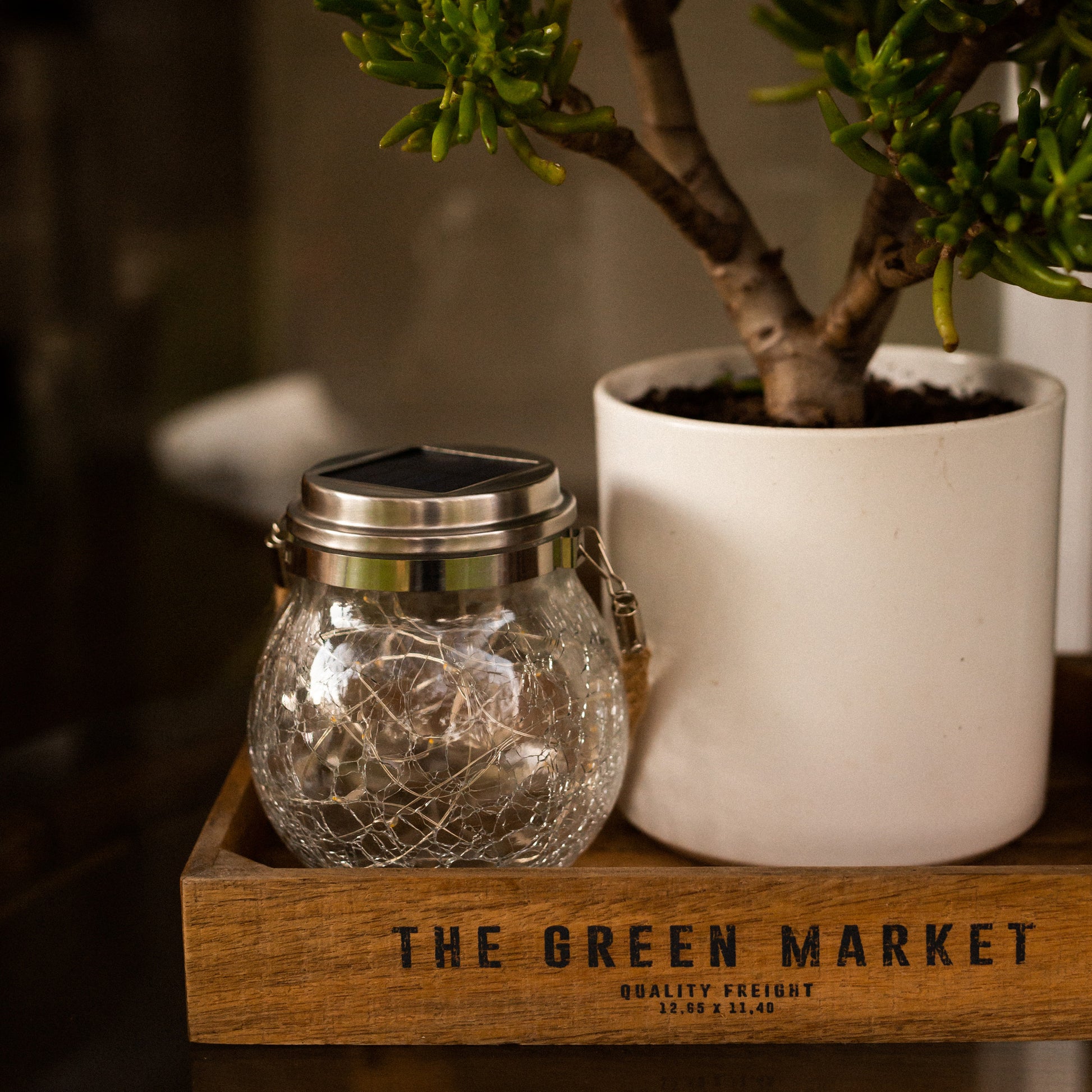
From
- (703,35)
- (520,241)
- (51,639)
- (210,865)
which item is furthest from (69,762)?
(703,35)

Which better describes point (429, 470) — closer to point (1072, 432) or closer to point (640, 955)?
point (640, 955)

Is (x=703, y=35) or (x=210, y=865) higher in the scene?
(x=703, y=35)

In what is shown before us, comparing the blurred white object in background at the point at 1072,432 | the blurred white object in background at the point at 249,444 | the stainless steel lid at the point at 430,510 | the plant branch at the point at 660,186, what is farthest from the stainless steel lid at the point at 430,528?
the blurred white object in background at the point at 249,444

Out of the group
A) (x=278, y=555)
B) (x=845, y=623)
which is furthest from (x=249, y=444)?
(x=845, y=623)

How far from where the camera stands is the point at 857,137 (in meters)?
0.35

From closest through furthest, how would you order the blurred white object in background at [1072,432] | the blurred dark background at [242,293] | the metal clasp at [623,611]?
the metal clasp at [623,611]
the blurred white object in background at [1072,432]
the blurred dark background at [242,293]

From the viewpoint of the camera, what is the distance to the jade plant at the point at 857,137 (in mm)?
344

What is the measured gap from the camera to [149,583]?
1.07 m

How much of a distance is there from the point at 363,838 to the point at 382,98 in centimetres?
69

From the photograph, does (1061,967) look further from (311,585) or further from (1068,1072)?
(311,585)

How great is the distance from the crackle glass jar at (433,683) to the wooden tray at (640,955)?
1.0 inches

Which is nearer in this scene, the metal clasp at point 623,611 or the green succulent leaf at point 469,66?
the green succulent leaf at point 469,66

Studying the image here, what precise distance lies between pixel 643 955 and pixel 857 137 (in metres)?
0.26

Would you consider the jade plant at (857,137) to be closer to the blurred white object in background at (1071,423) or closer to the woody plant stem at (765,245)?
the woody plant stem at (765,245)
